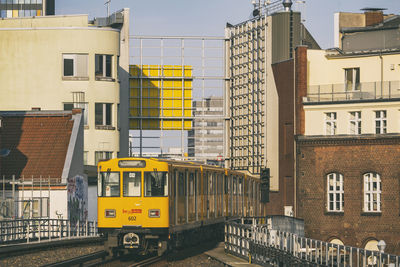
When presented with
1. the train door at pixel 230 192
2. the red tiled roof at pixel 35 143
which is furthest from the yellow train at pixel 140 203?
the red tiled roof at pixel 35 143

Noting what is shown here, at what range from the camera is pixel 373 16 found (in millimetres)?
76062

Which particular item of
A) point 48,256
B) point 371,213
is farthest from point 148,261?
point 371,213

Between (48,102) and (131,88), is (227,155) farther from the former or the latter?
(48,102)

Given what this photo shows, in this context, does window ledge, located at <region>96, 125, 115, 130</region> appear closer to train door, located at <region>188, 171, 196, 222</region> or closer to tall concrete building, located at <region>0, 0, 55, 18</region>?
train door, located at <region>188, 171, 196, 222</region>

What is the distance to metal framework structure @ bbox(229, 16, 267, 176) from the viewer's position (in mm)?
71562

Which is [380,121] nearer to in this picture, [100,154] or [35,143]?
[100,154]

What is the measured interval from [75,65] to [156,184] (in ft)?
123

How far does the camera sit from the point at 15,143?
50.6 meters

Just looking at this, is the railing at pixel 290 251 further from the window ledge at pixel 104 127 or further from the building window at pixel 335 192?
the window ledge at pixel 104 127

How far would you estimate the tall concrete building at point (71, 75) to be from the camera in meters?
65.5

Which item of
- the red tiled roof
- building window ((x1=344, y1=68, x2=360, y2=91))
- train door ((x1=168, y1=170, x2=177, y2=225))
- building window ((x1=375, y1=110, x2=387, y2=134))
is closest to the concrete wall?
the red tiled roof

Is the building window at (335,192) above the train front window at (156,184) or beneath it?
beneath

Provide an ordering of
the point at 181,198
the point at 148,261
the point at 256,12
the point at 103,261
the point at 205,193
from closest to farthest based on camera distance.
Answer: the point at 103,261, the point at 148,261, the point at 181,198, the point at 205,193, the point at 256,12

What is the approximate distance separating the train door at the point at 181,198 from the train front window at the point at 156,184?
1632 mm
